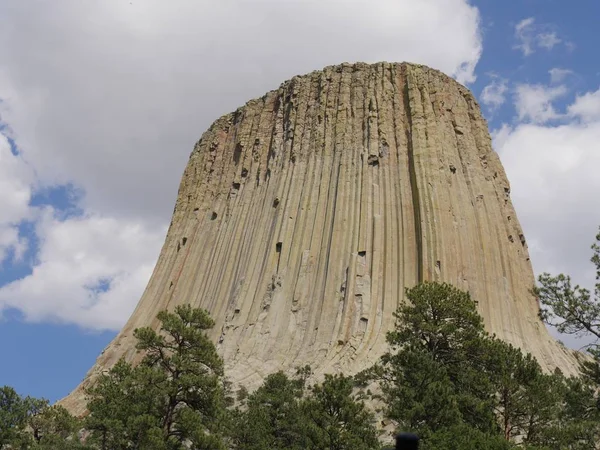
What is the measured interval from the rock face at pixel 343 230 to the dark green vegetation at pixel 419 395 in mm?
13312

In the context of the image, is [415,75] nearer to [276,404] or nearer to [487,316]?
[487,316]

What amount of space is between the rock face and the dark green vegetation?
1331 cm

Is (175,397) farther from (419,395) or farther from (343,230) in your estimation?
(343,230)

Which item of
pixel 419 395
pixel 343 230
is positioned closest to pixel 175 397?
pixel 419 395

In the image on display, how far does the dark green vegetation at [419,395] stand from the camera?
68.8 feet

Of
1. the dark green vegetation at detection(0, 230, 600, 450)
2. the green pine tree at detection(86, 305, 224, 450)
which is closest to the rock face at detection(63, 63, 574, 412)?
the dark green vegetation at detection(0, 230, 600, 450)

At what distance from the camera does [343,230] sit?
47.1m

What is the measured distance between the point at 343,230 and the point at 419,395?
24.0m

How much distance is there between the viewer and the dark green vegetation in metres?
21.0

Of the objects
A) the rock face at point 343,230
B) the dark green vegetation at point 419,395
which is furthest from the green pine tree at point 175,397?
the rock face at point 343,230

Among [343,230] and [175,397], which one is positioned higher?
[343,230]

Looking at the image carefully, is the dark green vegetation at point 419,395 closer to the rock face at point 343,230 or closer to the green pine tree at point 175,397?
the green pine tree at point 175,397

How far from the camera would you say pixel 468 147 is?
2105 inches

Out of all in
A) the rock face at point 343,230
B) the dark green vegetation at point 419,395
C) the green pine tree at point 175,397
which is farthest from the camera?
the rock face at point 343,230
